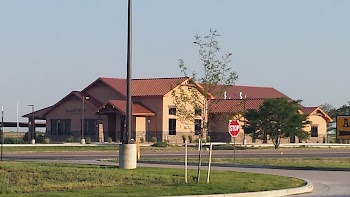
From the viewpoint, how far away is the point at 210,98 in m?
27.6

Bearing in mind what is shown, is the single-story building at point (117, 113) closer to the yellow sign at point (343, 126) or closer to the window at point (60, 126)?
the window at point (60, 126)

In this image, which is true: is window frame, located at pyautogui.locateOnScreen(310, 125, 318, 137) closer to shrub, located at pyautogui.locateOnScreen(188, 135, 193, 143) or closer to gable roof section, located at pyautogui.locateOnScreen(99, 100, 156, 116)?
shrub, located at pyautogui.locateOnScreen(188, 135, 193, 143)

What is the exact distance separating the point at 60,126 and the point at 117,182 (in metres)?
62.6

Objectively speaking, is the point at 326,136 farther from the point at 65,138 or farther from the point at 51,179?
the point at 51,179

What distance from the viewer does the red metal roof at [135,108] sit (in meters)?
76.8

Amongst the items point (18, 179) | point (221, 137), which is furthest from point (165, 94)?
point (18, 179)

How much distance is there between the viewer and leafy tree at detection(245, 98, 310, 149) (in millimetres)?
70250

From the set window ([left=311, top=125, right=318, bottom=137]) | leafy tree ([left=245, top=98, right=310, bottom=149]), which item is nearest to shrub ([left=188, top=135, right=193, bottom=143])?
leafy tree ([left=245, top=98, right=310, bottom=149])

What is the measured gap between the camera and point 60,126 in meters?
84.4

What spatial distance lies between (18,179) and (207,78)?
742cm

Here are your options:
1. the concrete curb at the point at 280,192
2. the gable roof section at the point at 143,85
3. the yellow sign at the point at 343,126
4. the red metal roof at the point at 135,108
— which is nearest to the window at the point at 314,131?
the gable roof section at the point at 143,85

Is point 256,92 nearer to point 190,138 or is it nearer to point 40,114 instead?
point 190,138

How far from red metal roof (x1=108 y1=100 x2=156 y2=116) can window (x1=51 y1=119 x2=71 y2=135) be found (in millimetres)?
7940

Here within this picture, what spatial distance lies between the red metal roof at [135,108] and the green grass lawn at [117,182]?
48.2m
